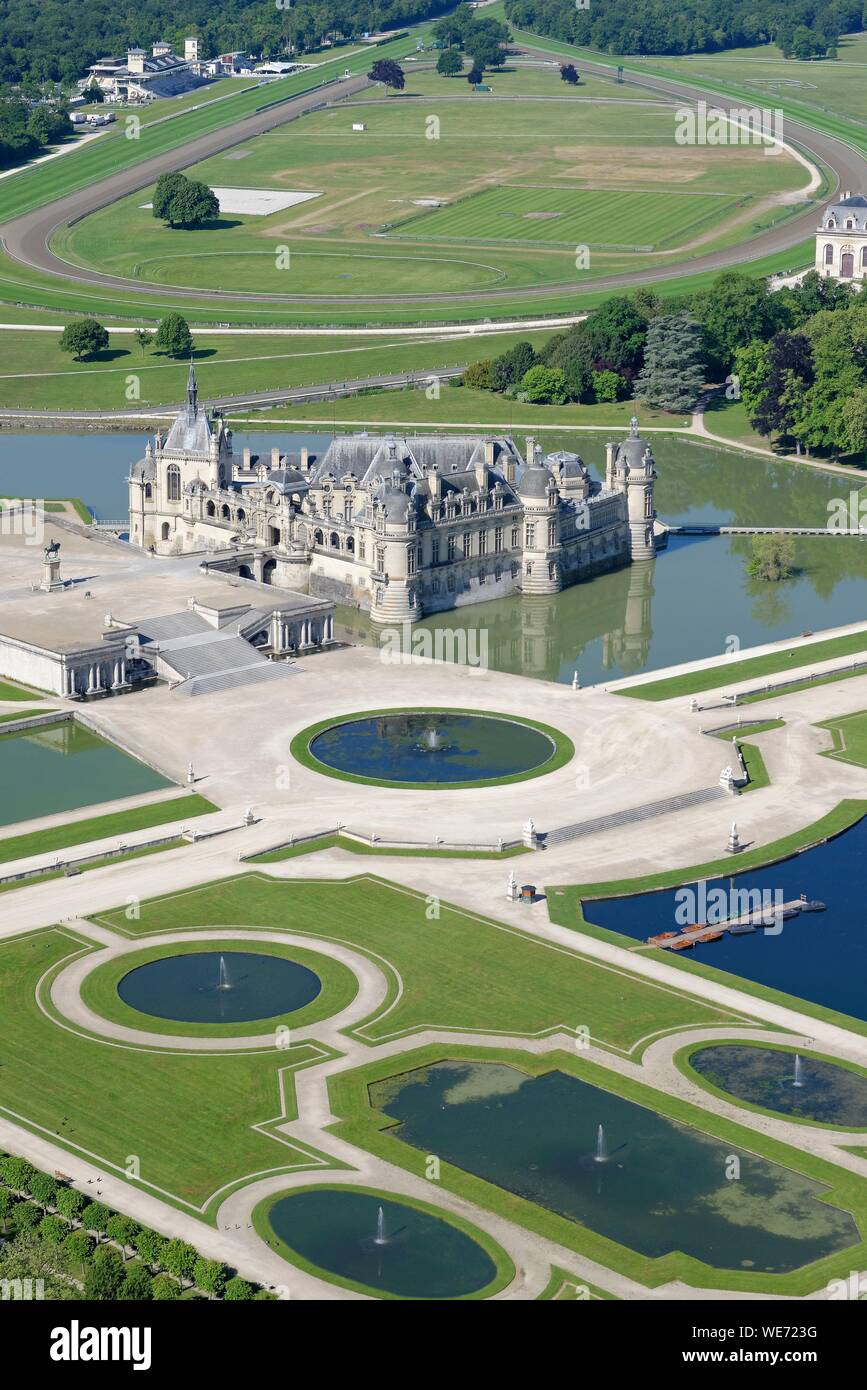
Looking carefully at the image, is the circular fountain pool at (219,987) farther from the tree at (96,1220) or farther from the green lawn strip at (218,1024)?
the tree at (96,1220)

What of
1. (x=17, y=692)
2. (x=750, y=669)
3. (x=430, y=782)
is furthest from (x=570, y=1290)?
(x=750, y=669)

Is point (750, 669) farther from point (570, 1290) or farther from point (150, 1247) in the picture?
point (150, 1247)

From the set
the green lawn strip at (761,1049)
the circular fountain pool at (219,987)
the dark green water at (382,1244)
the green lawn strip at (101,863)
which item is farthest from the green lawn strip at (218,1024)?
the dark green water at (382,1244)

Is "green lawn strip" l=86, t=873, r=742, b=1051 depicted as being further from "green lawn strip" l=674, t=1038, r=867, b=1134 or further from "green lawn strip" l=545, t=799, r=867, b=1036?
"green lawn strip" l=545, t=799, r=867, b=1036

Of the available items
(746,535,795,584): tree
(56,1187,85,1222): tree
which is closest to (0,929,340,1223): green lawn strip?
(56,1187,85,1222): tree
